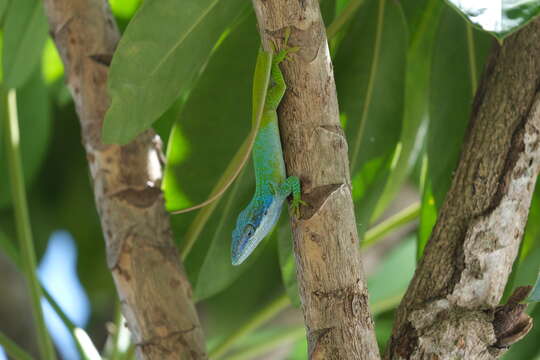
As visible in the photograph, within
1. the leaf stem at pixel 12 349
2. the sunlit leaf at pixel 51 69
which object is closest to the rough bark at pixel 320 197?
the leaf stem at pixel 12 349

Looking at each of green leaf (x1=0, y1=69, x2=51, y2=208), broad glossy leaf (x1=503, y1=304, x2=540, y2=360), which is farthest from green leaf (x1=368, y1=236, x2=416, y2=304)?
green leaf (x1=0, y1=69, x2=51, y2=208)

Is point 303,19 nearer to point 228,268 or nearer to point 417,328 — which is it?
point 417,328

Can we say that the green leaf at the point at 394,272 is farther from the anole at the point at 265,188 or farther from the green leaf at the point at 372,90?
the anole at the point at 265,188

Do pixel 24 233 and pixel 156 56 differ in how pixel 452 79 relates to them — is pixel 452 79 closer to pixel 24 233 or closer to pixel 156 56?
pixel 156 56

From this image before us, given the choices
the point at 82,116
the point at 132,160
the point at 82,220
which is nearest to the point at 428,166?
the point at 132,160

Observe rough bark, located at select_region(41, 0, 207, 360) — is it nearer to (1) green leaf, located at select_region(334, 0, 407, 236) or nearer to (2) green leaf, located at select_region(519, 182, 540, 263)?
(1) green leaf, located at select_region(334, 0, 407, 236)

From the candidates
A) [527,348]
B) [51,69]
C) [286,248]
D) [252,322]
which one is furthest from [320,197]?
[51,69]
